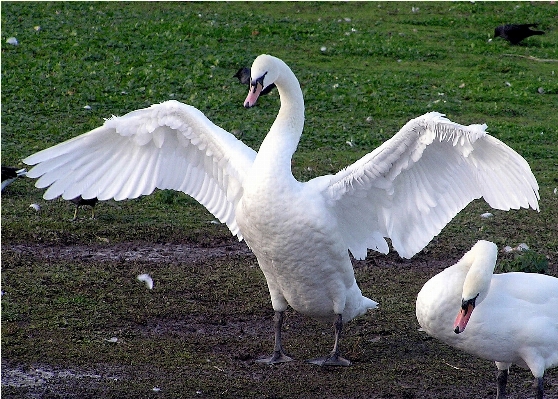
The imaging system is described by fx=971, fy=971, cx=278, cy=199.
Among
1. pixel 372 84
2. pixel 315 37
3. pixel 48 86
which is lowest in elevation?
pixel 48 86

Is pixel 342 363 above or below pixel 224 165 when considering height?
below

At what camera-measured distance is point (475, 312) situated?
6055 mm

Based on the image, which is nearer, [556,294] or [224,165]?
[556,294]

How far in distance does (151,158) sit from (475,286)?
268 centimetres

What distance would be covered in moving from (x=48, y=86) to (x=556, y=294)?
28.2 feet

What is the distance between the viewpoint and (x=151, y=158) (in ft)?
24.0

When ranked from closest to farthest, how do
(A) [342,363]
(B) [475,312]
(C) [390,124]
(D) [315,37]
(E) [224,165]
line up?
1. (B) [475,312]
2. (A) [342,363]
3. (E) [224,165]
4. (C) [390,124]
5. (D) [315,37]

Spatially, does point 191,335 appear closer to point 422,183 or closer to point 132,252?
point 132,252

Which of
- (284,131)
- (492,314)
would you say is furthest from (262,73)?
(492,314)

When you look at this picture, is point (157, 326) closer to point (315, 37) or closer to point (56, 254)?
point (56, 254)

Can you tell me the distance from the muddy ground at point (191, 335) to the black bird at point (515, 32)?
8210 millimetres

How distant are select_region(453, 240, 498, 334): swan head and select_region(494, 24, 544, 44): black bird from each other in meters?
10.6

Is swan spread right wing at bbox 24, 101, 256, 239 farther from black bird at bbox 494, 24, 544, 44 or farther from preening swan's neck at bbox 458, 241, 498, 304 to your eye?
black bird at bbox 494, 24, 544, 44

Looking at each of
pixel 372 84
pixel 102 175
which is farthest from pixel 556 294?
pixel 372 84
